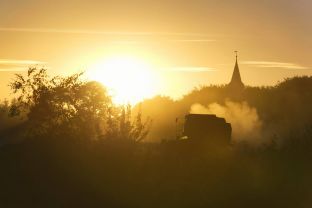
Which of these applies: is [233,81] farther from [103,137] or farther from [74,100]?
[103,137]

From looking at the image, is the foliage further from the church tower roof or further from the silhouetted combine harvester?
the church tower roof

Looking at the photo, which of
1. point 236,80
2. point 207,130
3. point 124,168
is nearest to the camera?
point 124,168

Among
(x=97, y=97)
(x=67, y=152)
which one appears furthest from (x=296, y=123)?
(x=67, y=152)

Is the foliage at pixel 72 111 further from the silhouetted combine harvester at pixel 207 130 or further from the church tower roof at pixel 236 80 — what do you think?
the church tower roof at pixel 236 80

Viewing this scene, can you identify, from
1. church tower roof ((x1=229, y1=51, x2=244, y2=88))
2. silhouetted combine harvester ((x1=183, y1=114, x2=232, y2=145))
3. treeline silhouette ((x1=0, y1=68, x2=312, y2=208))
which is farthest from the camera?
church tower roof ((x1=229, y1=51, x2=244, y2=88))

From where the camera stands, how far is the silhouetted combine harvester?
146 ft

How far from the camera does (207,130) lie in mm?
44906

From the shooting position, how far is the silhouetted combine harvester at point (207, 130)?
146 feet

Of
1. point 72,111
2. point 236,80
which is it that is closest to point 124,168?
point 72,111

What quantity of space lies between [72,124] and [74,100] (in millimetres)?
4573

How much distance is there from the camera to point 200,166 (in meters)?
32.4

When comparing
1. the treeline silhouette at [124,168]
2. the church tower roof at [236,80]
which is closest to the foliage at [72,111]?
the treeline silhouette at [124,168]

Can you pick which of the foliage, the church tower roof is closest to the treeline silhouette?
the foliage

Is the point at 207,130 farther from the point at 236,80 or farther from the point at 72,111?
the point at 236,80
